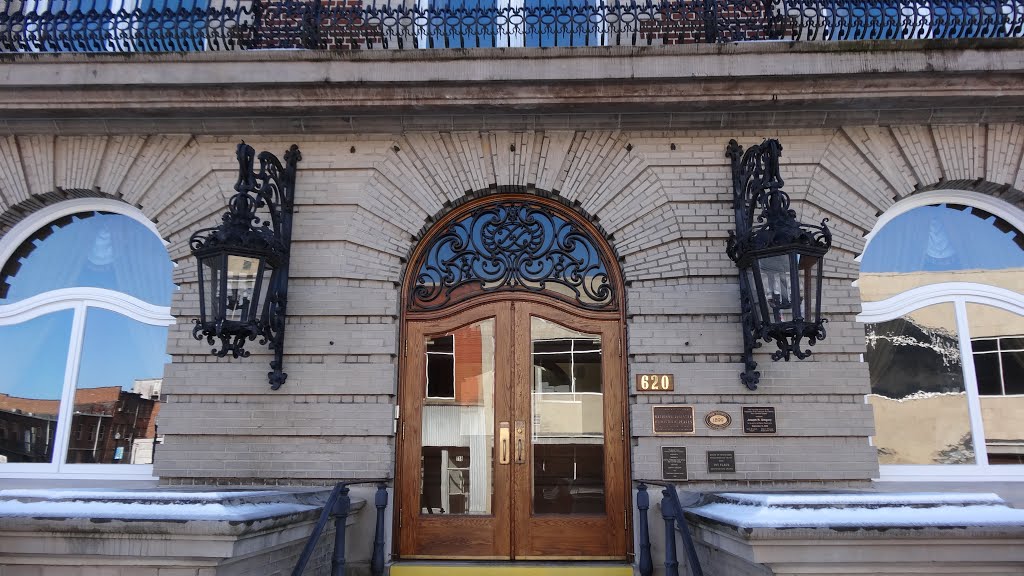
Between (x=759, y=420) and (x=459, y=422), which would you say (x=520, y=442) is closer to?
(x=459, y=422)

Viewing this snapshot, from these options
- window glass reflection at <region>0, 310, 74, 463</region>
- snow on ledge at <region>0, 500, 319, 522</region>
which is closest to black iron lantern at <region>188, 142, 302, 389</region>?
snow on ledge at <region>0, 500, 319, 522</region>

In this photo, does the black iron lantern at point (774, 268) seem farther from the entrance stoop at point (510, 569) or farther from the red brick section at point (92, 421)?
the red brick section at point (92, 421)

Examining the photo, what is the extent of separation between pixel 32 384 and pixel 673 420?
6.39 meters

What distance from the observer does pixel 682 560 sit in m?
5.61

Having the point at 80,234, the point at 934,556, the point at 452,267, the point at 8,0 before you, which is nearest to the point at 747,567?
the point at 934,556

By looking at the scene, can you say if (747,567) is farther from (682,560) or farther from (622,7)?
(622,7)

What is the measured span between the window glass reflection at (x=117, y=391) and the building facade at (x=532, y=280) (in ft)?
0.11

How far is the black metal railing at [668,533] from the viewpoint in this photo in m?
4.59

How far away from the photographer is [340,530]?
484 centimetres

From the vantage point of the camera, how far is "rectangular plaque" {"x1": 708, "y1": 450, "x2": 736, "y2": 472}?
5770 mm

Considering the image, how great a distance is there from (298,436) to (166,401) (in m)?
1.31

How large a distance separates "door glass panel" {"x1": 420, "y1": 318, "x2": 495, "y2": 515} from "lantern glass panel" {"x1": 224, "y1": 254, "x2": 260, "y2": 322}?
5.40 feet

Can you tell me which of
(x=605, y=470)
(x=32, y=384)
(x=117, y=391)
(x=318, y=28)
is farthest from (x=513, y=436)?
(x=32, y=384)

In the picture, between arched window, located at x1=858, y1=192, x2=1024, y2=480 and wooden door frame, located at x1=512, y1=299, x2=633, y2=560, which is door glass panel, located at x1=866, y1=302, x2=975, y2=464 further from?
wooden door frame, located at x1=512, y1=299, x2=633, y2=560
